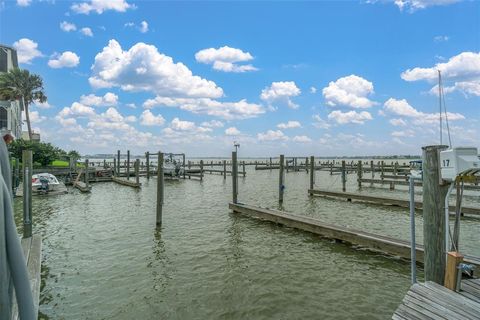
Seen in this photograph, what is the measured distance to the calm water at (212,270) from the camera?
6.42 m

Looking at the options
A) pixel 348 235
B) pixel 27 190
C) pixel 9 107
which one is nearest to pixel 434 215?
pixel 348 235

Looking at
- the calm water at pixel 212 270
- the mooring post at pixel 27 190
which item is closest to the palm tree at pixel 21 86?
the calm water at pixel 212 270

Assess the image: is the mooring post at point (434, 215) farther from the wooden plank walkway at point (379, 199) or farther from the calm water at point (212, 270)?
the wooden plank walkway at point (379, 199)

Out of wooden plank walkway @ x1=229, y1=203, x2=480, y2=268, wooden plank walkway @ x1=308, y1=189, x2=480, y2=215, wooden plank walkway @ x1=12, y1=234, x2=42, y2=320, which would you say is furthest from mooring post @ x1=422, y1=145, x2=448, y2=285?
wooden plank walkway @ x1=308, y1=189, x2=480, y2=215

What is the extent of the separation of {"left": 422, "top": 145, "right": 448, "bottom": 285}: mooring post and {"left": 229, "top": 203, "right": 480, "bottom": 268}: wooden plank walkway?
2.81m

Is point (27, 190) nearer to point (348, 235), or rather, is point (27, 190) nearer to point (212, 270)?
point (212, 270)

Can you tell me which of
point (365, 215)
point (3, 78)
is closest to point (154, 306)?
point (365, 215)

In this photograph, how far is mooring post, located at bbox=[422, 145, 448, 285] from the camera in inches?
190

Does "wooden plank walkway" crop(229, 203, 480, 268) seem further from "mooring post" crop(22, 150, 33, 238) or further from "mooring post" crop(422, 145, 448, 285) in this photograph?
"mooring post" crop(22, 150, 33, 238)

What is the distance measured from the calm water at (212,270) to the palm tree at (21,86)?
33326mm

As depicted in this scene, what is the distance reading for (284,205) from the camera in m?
18.9

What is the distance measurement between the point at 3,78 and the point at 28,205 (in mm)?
41469

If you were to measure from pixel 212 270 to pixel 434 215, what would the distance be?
5.51m

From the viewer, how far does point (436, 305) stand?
405 cm
